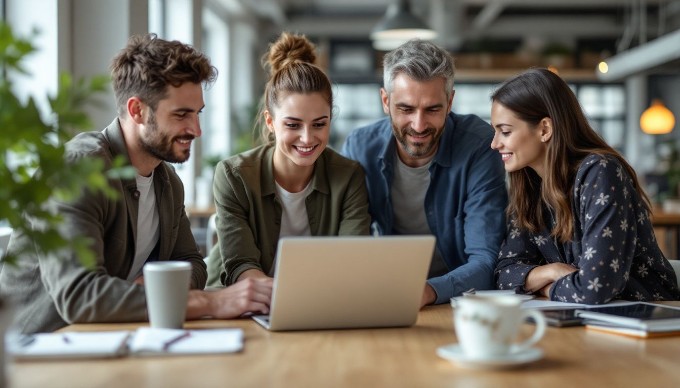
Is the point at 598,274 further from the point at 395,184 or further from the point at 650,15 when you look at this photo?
the point at 650,15

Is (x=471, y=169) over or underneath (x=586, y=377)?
over

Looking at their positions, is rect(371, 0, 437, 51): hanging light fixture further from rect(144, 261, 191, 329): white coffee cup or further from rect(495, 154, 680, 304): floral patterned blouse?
rect(144, 261, 191, 329): white coffee cup

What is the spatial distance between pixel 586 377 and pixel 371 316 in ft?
1.72

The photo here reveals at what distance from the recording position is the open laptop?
1.66 m

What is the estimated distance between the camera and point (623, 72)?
299 inches

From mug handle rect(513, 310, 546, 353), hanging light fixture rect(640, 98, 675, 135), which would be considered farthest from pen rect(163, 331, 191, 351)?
hanging light fixture rect(640, 98, 675, 135)

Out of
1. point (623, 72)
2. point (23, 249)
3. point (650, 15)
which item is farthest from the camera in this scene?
point (650, 15)

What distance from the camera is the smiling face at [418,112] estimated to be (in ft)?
8.68

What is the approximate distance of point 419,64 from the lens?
2660mm

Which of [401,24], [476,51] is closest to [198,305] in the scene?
[401,24]

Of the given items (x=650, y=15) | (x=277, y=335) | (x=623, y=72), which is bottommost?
(x=277, y=335)

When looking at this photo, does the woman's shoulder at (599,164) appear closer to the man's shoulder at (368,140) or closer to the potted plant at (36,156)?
the man's shoulder at (368,140)

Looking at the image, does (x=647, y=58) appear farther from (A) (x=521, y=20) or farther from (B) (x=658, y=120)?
(A) (x=521, y=20)

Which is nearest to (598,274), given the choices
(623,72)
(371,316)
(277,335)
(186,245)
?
(371,316)
